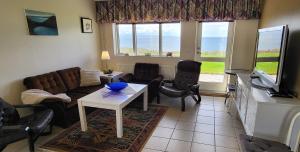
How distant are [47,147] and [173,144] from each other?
1729 millimetres

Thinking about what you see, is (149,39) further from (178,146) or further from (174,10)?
(178,146)

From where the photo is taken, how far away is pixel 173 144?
2598 mm

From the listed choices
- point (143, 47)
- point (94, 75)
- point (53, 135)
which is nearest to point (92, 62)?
point (94, 75)

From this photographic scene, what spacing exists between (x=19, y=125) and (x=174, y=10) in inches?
147

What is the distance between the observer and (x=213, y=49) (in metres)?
4.56

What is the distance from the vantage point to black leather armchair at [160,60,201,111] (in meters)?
3.84

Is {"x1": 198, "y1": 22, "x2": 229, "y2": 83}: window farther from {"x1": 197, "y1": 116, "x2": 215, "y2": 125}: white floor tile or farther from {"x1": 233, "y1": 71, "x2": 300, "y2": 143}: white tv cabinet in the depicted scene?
{"x1": 233, "y1": 71, "x2": 300, "y2": 143}: white tv cabinet

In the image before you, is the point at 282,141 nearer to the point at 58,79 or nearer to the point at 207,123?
the point at 207,123

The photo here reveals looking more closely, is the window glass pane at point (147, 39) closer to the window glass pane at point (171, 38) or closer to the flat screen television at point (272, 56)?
the window glass pane at point (171, 38)

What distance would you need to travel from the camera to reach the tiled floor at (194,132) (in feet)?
8.29

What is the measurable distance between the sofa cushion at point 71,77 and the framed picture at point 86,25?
1.05m

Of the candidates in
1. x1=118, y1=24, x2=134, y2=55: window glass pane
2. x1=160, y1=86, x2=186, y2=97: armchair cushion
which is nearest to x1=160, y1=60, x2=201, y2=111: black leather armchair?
x1=160, y1=86, x2=186, y2=97: armchair cushion

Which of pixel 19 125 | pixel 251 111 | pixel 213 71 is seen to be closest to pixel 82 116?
pixel 19 125

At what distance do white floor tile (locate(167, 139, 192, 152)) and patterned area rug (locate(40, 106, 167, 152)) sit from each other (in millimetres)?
388
